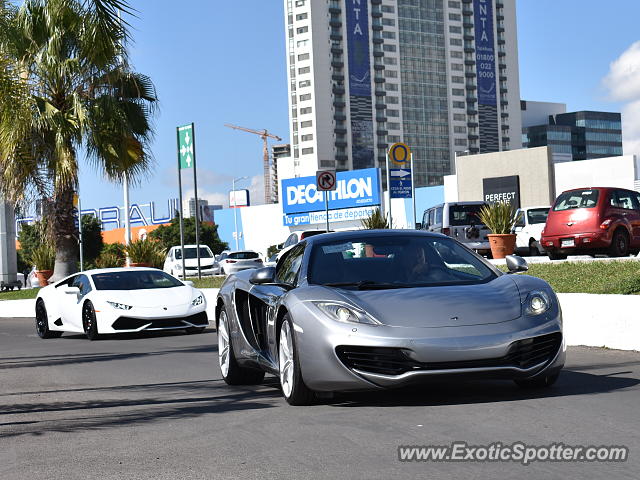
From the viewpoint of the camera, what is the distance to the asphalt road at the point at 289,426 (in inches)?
216

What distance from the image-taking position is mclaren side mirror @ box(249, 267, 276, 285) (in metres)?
8.55

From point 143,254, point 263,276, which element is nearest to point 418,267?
point 263,276

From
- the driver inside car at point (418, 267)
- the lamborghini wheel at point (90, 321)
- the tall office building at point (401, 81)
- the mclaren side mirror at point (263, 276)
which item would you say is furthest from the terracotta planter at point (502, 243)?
the tall office building at point (401, 81)

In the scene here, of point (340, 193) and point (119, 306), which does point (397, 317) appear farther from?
point (340, 193)

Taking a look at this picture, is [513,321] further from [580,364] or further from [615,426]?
[580,364]

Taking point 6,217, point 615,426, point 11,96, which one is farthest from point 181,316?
point 6,217

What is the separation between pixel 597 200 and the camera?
2248 cm

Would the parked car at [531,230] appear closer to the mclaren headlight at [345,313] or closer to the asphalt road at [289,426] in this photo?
the asphalt road at [289,426]

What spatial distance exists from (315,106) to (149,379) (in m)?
153

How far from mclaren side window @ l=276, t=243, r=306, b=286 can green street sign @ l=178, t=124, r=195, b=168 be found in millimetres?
22393

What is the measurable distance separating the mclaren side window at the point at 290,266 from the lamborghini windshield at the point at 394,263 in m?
0.18

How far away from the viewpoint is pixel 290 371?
7.84m

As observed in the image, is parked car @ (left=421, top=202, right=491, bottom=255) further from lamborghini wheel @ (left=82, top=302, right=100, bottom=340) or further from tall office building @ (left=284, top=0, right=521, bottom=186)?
tall office building @ (left=284, top=0, right=521, bottom=186)

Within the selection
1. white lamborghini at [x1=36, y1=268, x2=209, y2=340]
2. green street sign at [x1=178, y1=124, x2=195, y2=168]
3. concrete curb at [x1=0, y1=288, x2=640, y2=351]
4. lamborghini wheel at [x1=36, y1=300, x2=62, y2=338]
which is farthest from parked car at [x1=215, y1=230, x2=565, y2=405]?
green street sign at [x1=178, y1=124, x2=195, y2=168]
